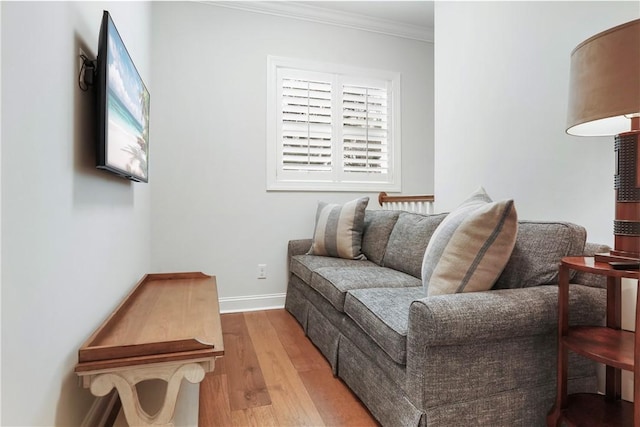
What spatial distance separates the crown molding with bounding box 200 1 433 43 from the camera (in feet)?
10.2

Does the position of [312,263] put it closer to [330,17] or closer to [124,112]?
[124,112]

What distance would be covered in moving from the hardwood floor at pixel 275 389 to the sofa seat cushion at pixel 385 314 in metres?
0.40

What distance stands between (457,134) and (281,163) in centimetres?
155

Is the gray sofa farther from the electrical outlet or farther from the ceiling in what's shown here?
the ceiling

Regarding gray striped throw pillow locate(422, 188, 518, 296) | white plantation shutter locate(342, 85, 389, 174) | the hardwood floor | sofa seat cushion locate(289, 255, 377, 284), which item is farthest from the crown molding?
the hardwood floor

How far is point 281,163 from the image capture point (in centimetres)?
326

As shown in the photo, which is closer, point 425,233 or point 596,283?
point 596,283

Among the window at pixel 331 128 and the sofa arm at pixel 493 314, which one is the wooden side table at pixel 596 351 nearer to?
the sofa arm at pixel 493 314

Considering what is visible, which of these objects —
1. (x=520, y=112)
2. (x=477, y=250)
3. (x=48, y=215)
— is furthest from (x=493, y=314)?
(x=48, y=215)

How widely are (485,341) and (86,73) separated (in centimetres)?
176

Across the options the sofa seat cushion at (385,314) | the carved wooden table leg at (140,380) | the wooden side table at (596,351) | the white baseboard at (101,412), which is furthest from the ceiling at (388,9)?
the white baseboard at (101,412)

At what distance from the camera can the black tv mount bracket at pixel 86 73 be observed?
1.26 m

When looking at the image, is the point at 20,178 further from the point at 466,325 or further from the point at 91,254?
the point at 466,325

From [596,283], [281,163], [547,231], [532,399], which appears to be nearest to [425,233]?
[547,231]
